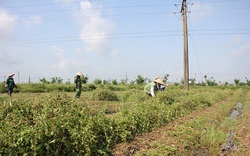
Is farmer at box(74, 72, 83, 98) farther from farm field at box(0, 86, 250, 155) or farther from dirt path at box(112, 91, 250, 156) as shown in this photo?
dirt path at box(112, 91, 250, 156)

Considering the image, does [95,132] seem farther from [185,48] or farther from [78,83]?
[185,48]

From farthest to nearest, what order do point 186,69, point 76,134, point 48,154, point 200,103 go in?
point 186,69
point 200,103
point 76,134
point 48,154

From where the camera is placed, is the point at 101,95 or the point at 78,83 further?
the point at 101,95

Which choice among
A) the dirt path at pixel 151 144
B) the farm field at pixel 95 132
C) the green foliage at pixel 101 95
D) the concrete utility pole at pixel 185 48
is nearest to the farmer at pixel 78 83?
the green foliage at pixel 101 95

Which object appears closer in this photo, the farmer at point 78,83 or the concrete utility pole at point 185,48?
the farmer at point 78,83

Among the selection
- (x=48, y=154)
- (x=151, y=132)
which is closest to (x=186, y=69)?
(x=151, y=132)

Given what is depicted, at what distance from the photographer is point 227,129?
6863mm

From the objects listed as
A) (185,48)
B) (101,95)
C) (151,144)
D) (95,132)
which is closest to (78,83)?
(101,95)

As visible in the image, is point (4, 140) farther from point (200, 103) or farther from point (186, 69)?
point (186, 69)

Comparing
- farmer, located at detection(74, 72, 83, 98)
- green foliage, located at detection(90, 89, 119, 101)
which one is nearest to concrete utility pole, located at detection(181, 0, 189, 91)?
green foliage, located at detection(90, 89, 119, 101)

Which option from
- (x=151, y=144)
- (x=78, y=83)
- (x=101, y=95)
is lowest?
(x=151, y=144)

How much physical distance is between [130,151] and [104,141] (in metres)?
0.56

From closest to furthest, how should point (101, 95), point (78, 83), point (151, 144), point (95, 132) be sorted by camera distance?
point (95, 132) < point (151, 144) < point (78, 83) < point (101, 95)

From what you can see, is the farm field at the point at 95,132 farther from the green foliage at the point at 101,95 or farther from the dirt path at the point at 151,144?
the green foliage at the point at 101,95
